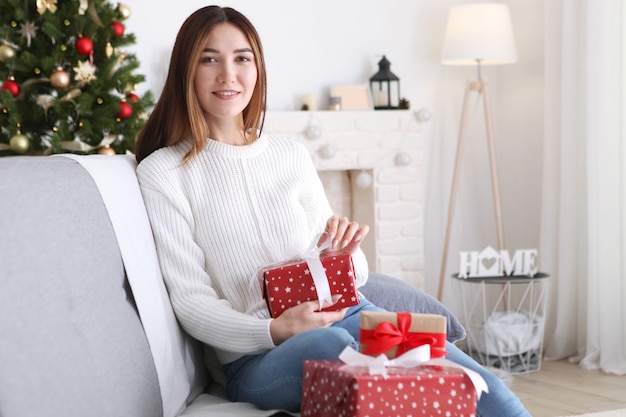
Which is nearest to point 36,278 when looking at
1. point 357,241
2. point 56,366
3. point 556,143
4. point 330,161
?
point 56,366

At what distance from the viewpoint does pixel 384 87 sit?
4.35 m

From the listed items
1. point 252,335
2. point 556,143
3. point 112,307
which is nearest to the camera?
point 112,307

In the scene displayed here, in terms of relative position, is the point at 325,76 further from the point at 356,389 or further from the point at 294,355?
the point at 356,389

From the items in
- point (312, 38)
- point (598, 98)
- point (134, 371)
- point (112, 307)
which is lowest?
point (134, 371)

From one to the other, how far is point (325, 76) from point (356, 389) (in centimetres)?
301

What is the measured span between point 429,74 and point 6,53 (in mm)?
2120

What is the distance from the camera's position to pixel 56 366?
4.84ft

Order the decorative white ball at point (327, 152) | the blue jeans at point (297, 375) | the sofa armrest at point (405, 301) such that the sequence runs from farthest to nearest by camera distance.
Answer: the decorative white ball at point (327, 152)
the sofa armrest at point (405, 301)
the blue jeans at point (297, 375)

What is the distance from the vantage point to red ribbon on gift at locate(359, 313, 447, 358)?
160 cm

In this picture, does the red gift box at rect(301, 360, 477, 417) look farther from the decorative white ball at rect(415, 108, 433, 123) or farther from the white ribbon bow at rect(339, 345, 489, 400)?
the decorative white ball at rect(415, 108, 433, 123)

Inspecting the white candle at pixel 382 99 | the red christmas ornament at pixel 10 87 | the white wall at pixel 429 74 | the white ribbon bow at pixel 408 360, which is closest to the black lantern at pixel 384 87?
the white candle at pixel 382 99

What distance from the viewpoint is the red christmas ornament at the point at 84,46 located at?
3473 millimetres

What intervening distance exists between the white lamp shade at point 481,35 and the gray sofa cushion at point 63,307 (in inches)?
107

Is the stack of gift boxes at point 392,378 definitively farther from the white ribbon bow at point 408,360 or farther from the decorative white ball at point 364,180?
the decorative white ball at point 364,180
